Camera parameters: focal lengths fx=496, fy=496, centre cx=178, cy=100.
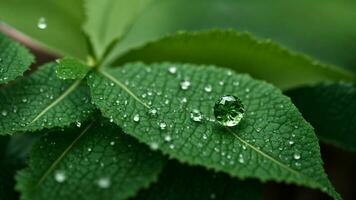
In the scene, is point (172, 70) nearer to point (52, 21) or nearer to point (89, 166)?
point (89, 166)

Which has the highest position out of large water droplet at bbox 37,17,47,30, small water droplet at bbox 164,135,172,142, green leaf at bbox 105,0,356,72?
green leaf at bbox 105,0,356,72

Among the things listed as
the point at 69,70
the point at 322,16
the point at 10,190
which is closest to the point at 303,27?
the point at 322,16

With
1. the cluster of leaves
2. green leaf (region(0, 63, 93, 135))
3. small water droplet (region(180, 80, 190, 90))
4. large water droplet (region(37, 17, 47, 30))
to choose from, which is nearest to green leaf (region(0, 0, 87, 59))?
large water droplet (region(37, 17, 47, 30))

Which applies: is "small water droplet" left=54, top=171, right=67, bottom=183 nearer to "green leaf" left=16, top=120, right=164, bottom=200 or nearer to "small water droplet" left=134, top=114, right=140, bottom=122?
"green leaf" left=16, top=120, right=164, bottom=200

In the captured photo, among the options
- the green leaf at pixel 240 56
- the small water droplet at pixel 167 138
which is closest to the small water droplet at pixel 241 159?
the small water droplet at pixel 167 138

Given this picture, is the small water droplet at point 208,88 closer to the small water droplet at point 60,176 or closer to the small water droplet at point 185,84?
the small water droplet at point 185,84

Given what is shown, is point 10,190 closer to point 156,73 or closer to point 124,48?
point 156,73

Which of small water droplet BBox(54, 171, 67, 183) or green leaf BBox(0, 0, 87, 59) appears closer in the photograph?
small water droplet BBox(54, 171, 67, 183)

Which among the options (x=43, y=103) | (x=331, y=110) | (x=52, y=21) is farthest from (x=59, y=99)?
(x=331, y=110)
